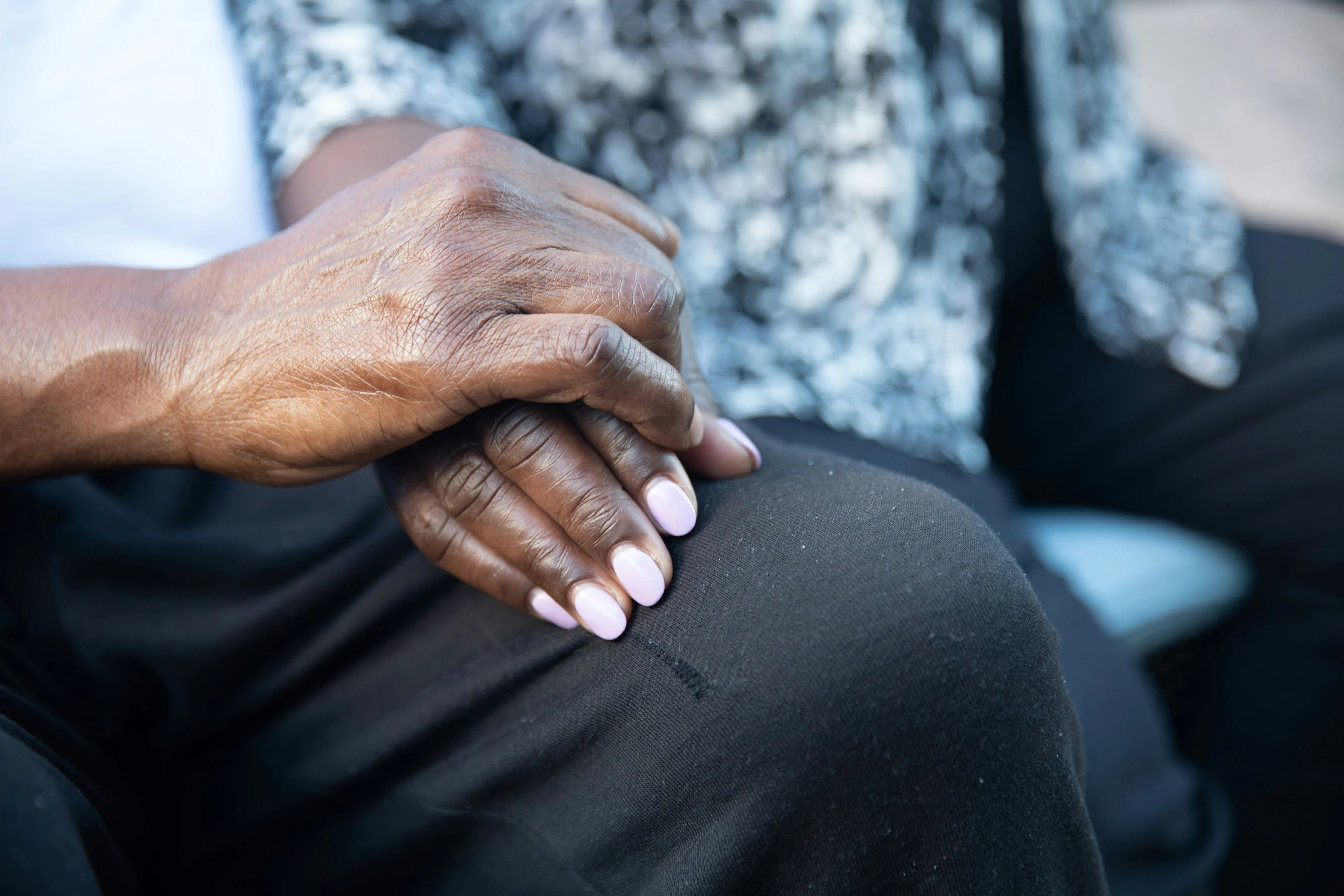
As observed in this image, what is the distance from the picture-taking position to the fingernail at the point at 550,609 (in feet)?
1.71

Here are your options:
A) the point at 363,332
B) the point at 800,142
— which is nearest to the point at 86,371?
the point at 363,332

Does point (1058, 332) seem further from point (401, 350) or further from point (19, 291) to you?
point (19, 291)

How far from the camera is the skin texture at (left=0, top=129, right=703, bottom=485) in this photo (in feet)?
1.52

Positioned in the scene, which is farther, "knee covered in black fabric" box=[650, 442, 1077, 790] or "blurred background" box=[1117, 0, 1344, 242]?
"blurred background" box=[1117, 0, 1344, 242]

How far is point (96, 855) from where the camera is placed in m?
0.44

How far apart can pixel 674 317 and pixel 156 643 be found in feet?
1.40

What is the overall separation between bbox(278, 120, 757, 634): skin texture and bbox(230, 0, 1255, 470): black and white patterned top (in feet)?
1.03

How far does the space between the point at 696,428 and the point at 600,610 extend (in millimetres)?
128

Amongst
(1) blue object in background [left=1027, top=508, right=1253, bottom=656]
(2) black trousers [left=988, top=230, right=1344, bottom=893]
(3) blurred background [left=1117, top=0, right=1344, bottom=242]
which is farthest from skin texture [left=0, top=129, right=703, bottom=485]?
(3) blurred background [left=1117, top=0, right=1344, bottom=242]

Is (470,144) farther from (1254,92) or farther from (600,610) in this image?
(1254,92)

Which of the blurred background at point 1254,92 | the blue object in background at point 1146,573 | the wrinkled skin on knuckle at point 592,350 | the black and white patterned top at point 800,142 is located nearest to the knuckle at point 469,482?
the wrinkled skin on knuckle at point 592,350

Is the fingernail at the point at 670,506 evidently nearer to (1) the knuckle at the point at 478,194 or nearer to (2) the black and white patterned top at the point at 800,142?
(1) the knuckle at the point at 478,194

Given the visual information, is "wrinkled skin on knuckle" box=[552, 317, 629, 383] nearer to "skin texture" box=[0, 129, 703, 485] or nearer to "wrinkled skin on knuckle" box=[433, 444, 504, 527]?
"skin texture" box=[0, 129, 703, 485]

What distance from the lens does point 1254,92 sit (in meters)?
2.21
